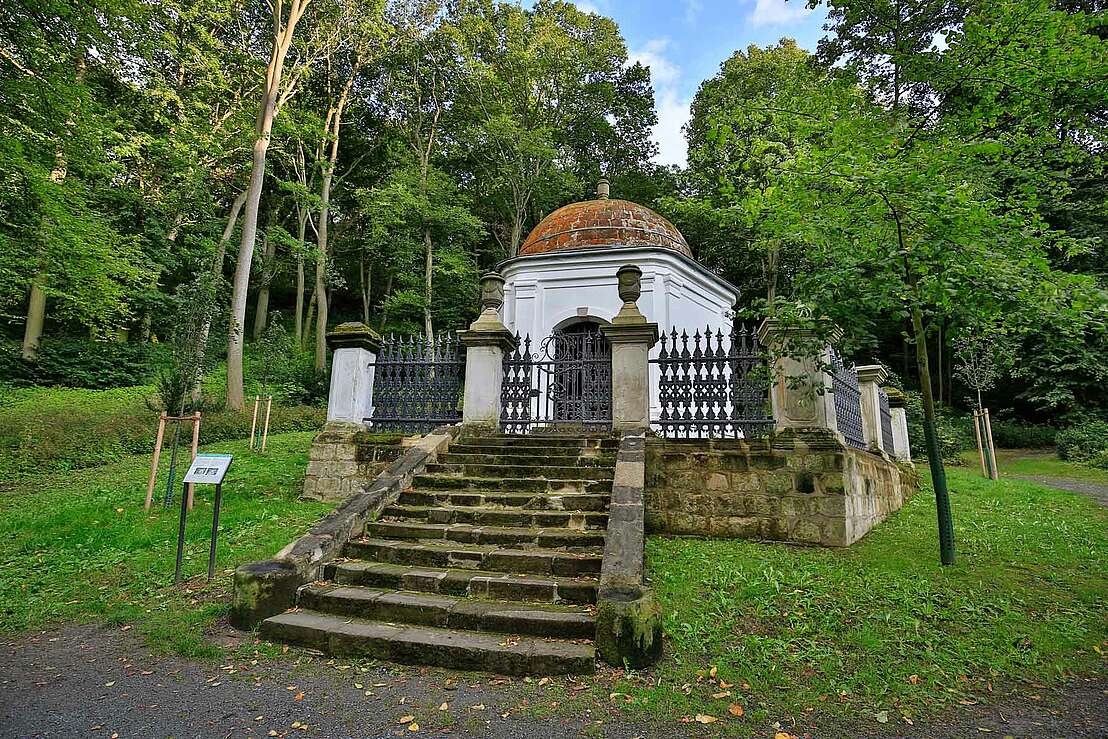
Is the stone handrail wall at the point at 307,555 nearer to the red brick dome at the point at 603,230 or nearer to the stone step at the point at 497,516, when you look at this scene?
the stone step at the point at 497,516

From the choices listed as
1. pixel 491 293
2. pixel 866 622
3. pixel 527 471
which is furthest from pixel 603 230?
pixel 866 622

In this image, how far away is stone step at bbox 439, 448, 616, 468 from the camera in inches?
255

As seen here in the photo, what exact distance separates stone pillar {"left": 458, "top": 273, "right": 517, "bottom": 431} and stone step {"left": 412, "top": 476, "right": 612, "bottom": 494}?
1.59m

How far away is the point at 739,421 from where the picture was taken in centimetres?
674

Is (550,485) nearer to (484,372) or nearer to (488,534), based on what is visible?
(488,534)

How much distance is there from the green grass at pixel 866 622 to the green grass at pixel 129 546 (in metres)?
A: 3.42

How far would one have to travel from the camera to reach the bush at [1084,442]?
15.7m

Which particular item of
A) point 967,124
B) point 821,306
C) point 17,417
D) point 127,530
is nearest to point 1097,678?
point 821,306

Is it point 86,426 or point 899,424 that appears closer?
point 86,426

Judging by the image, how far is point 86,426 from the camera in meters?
12.0

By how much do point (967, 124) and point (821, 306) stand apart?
1.97 meters

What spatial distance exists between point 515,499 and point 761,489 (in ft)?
9.17

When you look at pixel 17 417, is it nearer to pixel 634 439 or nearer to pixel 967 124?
pixel 634 439

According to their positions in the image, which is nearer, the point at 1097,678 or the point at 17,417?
the point at 1097,678
